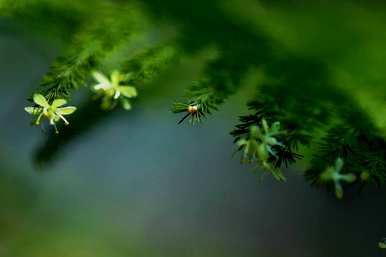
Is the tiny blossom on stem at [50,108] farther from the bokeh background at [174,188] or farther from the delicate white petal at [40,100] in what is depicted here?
the bokeh background at [174,188]

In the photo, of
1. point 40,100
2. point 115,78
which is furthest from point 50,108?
point 115,78

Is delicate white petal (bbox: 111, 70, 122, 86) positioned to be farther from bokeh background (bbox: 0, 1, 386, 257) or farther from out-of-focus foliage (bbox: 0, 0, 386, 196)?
bokeh background (bbox: 0, 1, 386, 257)

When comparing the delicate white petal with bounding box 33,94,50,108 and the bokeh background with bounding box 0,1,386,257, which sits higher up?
the bokeh background with bounding box 0,1,386,257

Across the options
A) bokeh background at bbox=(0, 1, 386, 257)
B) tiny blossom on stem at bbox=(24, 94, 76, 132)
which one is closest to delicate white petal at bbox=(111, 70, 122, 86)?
tiny blossom on stem at bbox=(24, 94, 76, 132)

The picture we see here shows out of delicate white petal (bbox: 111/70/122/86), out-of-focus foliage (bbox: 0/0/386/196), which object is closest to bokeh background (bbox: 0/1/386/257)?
out-of-focus foliage (bbox: 0/0/386/196)

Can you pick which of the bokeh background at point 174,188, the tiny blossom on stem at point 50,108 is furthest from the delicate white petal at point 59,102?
the bokeh background at point 174,188

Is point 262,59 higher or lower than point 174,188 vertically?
higher

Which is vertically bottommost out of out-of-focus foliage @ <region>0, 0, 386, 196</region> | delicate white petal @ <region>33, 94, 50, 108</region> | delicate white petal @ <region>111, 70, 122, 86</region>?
delicate white petal @ <region>33, 94, 50, 108</region>

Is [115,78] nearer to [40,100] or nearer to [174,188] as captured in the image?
[40,100]

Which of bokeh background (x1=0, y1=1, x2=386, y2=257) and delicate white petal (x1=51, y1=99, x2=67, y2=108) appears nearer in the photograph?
delicate white petal (x1=51, y1=99, x2=67, y2=108)
